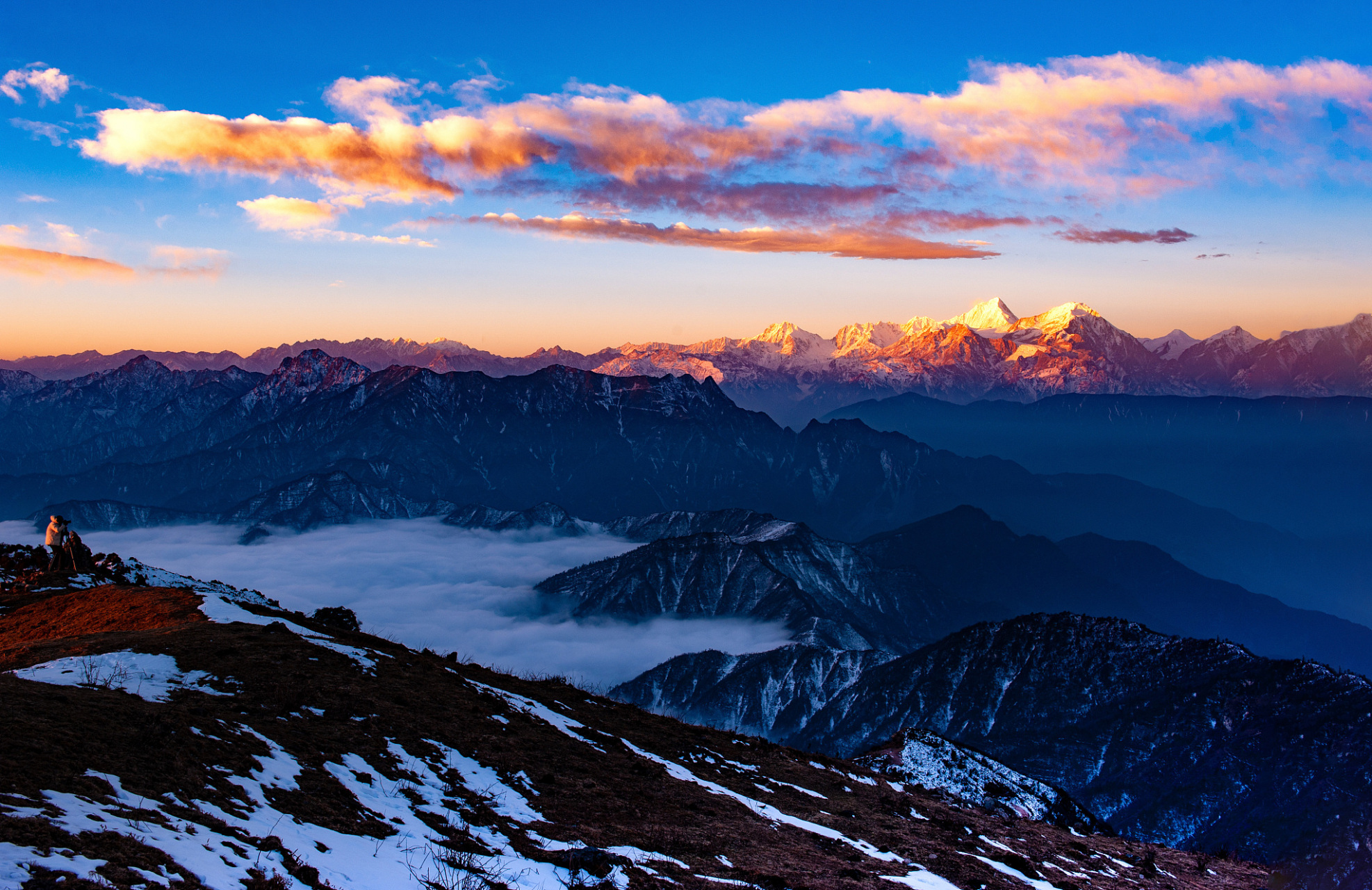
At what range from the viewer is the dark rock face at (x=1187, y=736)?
115 metres

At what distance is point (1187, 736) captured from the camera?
148m

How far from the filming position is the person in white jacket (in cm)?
4816

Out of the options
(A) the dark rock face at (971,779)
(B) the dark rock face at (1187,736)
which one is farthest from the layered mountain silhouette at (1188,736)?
(A) the dark rock face at (971,779)

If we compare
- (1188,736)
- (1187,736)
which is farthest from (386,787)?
(1187,736)

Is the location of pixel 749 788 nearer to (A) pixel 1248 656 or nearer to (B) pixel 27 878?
(B) pixel 27 878

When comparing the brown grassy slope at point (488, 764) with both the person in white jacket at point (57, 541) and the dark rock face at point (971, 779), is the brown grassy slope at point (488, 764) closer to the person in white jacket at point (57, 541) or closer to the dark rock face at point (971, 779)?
the person in white jacket at point (57, 541)

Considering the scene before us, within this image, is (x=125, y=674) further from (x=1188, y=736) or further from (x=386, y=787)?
(x=1188, y=736)

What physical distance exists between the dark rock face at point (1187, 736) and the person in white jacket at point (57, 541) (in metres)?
80.2

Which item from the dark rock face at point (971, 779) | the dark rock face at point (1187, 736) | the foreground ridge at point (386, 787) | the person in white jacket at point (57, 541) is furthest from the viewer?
the dark rock face at point (1187, 736)

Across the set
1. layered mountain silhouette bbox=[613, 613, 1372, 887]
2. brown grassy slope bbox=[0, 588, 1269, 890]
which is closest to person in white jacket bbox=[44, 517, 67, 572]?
brown grassy slope bbox=[0, 588, 1269, 890]

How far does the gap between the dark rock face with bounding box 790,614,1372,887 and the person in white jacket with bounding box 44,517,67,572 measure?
263 feet

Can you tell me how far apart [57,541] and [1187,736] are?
174 meters

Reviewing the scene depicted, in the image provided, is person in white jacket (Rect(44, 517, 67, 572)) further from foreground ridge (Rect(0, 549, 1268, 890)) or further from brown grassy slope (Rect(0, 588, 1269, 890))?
brown grassy slope (Rect(0, 588, 1269, 890))

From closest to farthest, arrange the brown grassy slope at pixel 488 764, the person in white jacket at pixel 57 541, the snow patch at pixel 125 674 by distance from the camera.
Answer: the brown grassy slope at pixel 488 764
the snow patch at pixel 125 674
the person in white jacket at pixel 57 541
